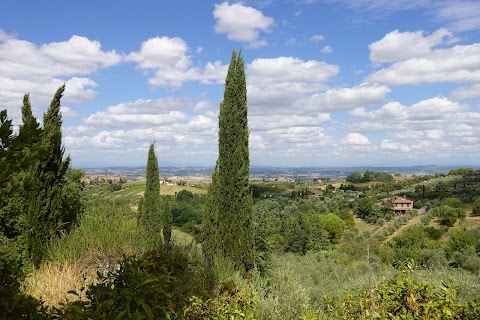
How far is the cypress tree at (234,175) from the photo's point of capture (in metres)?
11.8

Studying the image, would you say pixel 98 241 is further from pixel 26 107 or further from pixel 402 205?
pixel 402 205

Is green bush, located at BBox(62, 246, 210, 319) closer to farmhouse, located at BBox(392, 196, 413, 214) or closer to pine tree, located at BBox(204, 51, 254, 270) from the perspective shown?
pine tree, located at BBox(204, 51, 254, 270)

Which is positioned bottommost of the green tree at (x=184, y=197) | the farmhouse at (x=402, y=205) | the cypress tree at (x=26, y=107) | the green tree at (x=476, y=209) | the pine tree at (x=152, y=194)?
the green tree at (x=184, y=197)

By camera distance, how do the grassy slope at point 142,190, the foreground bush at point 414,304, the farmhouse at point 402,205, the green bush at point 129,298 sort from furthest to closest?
the grassy slope at point 142,190
the farmhouse at point 402,205
the foreground bush at point 414,304
the green bush at point 129,298

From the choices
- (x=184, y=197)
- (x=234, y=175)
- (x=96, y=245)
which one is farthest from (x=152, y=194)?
(x=184, y=197)

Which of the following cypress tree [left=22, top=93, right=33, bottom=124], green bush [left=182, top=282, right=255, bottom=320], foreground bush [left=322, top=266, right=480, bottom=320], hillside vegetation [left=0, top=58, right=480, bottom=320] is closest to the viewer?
hillside vegetation [left=0, top=58, right=480, bottom=320]

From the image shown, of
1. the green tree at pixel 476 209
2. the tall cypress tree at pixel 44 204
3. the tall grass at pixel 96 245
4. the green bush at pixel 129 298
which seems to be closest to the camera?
the green bush at pixel 129 298

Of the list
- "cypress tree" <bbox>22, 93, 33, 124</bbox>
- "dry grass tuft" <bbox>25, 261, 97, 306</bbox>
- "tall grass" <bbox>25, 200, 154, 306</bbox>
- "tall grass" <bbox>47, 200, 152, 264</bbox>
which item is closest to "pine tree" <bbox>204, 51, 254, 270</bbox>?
"tall grass" <bbox>25, 200, 154, 306</bbox>

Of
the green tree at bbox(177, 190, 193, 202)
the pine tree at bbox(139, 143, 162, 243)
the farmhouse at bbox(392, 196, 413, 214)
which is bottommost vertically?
the green tree at bbox(177, 190, 193, 202)

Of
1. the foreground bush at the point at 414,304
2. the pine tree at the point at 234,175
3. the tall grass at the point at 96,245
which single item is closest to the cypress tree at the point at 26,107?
the tall grass at the point at 96,245

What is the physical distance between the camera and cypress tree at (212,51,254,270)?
11.8 m

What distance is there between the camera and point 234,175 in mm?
12211

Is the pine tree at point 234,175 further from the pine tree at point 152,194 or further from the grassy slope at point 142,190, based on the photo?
the grassy slope at point 142,190

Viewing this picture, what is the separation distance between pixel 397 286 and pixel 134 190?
73.0 m
